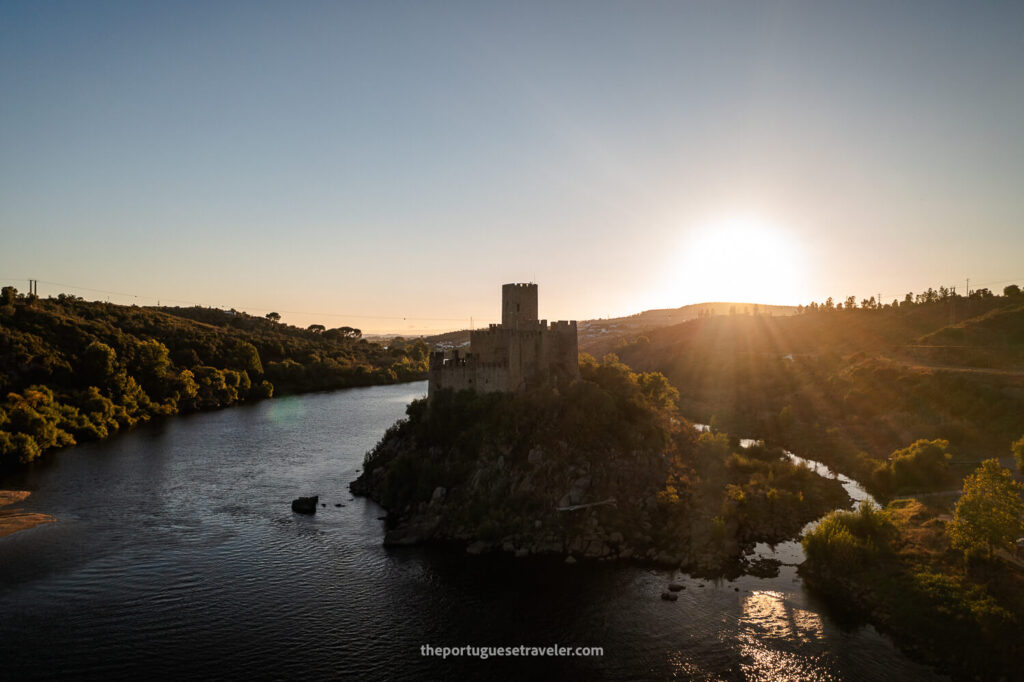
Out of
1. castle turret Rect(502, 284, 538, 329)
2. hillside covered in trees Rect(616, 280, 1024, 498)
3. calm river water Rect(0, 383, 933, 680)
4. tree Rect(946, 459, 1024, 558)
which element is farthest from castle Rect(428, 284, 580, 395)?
hillside covered in trees Rect(616, 280, 1024, 498)

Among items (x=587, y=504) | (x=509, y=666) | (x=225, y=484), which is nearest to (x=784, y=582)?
(x=587, y=504)

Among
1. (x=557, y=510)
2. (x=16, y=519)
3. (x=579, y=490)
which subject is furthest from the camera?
(x=16, y=519)

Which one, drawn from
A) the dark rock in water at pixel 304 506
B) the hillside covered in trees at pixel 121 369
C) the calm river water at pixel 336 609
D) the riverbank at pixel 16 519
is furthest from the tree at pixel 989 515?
the hillside covered in trees at pixel 121 369

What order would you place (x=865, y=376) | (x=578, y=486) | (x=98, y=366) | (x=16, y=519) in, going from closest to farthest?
(x=578, y=486), (x=16, y=519), (x=865, y=376), (x=98, y=366)

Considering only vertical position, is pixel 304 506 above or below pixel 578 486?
below

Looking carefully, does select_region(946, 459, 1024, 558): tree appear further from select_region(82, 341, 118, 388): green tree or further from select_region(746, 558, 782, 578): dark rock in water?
select_region(82, 341, 118, 388): green tree

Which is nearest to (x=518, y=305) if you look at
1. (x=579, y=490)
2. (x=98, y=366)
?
(x=579, y=490)

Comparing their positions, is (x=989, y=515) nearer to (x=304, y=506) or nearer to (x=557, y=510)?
(x=557, y=510)
